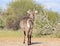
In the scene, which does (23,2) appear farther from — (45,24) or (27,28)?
(27,28)

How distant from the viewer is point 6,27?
3972cm

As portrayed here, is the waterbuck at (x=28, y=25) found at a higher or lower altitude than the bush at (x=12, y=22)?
higher

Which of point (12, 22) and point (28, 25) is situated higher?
point (28, 25)

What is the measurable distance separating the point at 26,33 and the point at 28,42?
74 cm

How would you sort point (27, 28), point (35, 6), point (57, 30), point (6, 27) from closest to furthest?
point (27, 28) → point (57, 30) → point (6, 27) → point (35, 6)

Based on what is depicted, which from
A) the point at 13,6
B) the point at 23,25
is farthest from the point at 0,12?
the point at 23,25

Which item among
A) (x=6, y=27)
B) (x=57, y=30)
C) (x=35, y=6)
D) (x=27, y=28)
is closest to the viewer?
(x=27, y=28)

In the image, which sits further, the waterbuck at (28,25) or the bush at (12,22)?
the bush at (12,22)

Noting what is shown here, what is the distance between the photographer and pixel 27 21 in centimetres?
1775

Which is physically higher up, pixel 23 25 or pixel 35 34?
pixel 23 25

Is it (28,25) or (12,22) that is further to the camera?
(12,22)

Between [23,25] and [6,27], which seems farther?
[6,27]

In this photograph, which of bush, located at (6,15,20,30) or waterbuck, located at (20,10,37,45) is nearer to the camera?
waterbuck, located at (20,10,37,45)

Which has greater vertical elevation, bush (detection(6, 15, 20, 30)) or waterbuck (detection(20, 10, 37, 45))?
waterbuck (detection(20, 10, 37, 45))
